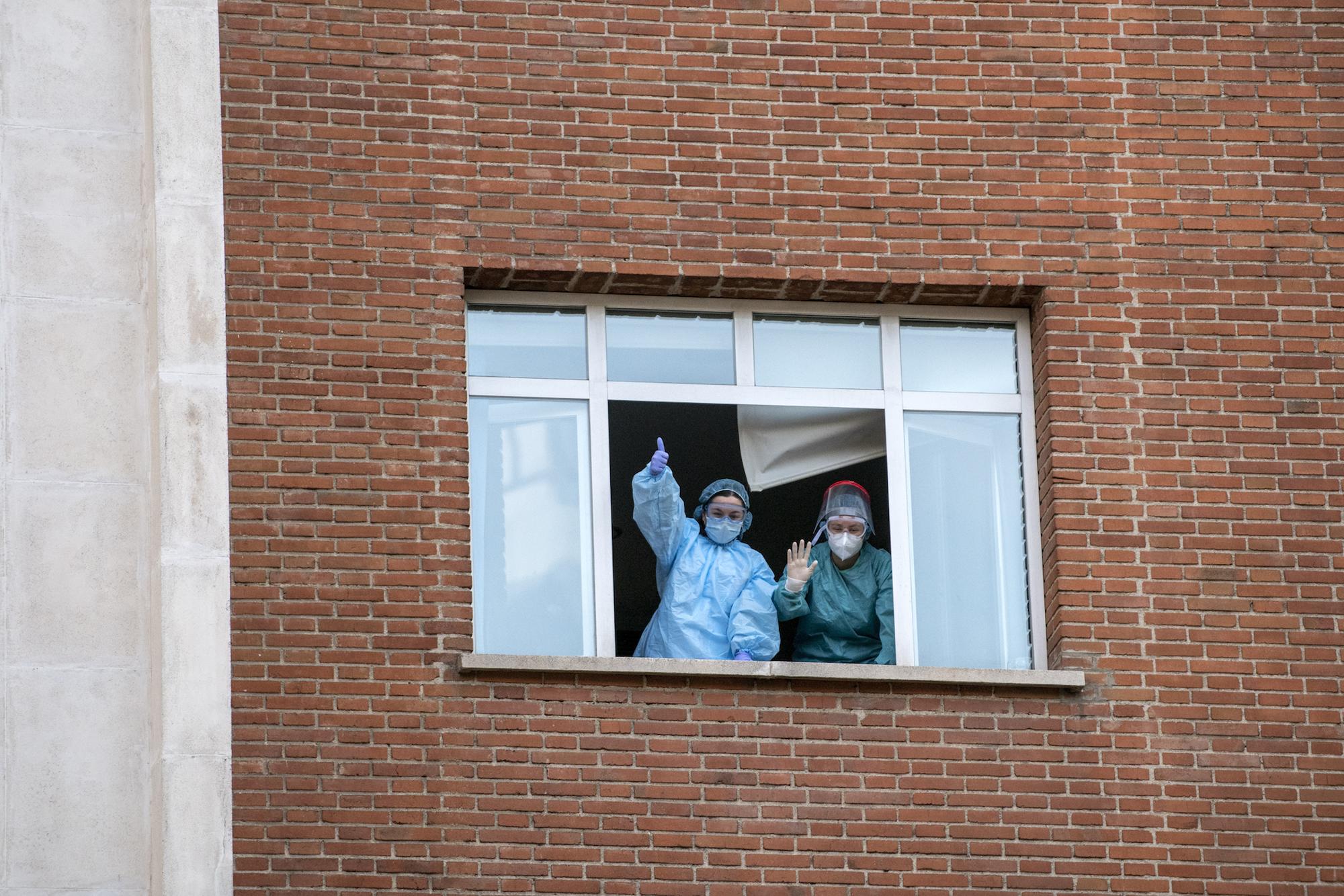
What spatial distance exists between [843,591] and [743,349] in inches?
53.3

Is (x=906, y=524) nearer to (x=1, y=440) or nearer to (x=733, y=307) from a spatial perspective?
(x=733, y=307)

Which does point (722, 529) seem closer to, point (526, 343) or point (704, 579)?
point (704, 579)

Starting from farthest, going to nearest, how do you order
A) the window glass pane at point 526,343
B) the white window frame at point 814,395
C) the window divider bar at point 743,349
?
the window divider bar at point 743,349, the window glass pane at point 526,343, the white window frame at point 814,395

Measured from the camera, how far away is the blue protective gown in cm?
1226

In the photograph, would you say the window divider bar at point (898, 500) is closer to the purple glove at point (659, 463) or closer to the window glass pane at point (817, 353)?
the window glass pane at point (817, 353)

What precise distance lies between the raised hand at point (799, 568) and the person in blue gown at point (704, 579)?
0.13m

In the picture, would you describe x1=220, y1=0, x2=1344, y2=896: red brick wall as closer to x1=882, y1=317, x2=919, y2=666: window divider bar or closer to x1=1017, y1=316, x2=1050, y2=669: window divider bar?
x1=1017, y1=316, x2=1050, y2=669: window divider bar

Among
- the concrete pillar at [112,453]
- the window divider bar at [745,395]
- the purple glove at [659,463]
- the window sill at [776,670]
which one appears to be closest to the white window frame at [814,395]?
the window divider bar at [745,395]

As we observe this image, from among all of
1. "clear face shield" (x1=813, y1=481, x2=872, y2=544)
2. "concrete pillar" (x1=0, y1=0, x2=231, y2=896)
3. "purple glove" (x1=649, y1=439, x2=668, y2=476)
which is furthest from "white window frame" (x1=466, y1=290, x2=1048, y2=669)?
"concrete pillar" (x1=0, y1=0, x2=231, y2=896)

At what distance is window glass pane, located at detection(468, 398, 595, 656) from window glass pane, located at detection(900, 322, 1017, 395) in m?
1.75

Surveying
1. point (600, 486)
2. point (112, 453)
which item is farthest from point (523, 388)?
point (112, 453)

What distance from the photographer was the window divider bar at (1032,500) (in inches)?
492

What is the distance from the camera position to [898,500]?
41.6 feet

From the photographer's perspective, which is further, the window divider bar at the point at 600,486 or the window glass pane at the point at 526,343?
the window glass pane at the point at 526,343
